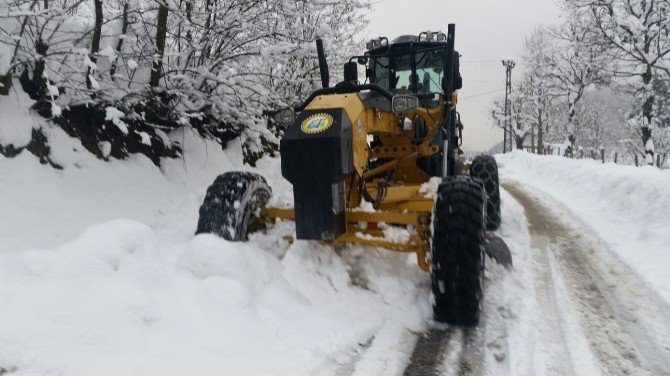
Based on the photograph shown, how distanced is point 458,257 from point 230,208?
198cm

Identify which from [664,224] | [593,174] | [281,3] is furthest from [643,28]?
[281,3]

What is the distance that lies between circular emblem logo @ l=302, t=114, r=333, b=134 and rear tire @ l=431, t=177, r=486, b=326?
1055 millimetres

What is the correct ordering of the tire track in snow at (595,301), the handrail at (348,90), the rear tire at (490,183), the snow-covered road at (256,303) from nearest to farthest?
the snow-covered road at (256,303), the tire track in snow at (595,301), the handrail at (348,90), the rear tire at (490,183)

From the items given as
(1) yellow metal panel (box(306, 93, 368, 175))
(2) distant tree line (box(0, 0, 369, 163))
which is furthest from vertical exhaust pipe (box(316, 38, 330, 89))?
(1) yellow metal panel (box(306, 93, 368, 175))

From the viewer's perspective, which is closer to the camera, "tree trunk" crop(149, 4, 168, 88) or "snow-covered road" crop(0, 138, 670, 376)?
"snow-covered road" crop(0, 138, 670, 376)

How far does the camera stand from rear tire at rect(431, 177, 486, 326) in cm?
353

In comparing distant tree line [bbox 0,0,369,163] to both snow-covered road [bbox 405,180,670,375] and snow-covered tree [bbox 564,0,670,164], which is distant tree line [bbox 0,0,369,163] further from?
snow-covered tree [bbox 564,0,670,164]

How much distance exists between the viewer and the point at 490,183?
7195 millimetres

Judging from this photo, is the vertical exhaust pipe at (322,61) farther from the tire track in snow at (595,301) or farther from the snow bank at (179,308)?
the tire track in snow at (595,301)

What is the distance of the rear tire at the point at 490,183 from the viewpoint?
6.78 metres

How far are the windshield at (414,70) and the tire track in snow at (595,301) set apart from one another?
8.31ft

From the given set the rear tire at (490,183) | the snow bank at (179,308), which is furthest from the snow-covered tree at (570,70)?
the snow bank at (179,308)

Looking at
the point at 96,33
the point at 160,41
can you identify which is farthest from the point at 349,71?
the point at 96,33

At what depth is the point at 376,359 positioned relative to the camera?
311 centimetres
